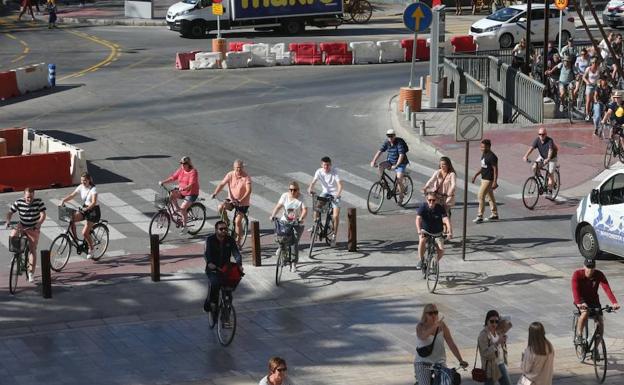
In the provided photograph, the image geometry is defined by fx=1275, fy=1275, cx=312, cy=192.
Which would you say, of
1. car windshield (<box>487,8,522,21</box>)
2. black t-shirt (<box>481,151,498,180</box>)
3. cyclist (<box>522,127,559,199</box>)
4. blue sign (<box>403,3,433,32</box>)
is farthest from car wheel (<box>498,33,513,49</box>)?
black t-shirt (<box>481,151,498,180</box>)

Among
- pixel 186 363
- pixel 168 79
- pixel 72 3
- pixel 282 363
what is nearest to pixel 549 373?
pixel 282 363

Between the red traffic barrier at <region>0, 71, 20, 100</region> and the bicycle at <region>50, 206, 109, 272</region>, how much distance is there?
798 inches

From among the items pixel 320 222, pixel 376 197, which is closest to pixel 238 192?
pixel 320 222

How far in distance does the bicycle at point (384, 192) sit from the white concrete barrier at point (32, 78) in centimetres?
1974

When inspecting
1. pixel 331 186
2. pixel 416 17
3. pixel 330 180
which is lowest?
pixel 331 186

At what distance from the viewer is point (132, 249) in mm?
23562

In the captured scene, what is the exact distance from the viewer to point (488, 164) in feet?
81.6

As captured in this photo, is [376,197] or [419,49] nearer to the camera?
[376,197]

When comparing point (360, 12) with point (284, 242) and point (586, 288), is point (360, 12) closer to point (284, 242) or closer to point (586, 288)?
point (284, 242)

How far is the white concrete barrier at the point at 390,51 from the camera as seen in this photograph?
4909cm

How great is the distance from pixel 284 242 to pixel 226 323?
3364mm

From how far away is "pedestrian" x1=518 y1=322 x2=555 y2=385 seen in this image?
13.9m

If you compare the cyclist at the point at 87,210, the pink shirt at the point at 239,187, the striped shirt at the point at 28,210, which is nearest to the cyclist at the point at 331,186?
the pink shirt at the point at 239,187

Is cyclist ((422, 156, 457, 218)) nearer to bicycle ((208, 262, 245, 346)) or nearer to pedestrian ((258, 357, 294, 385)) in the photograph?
bicycle ((208, 262, 245, 346))
